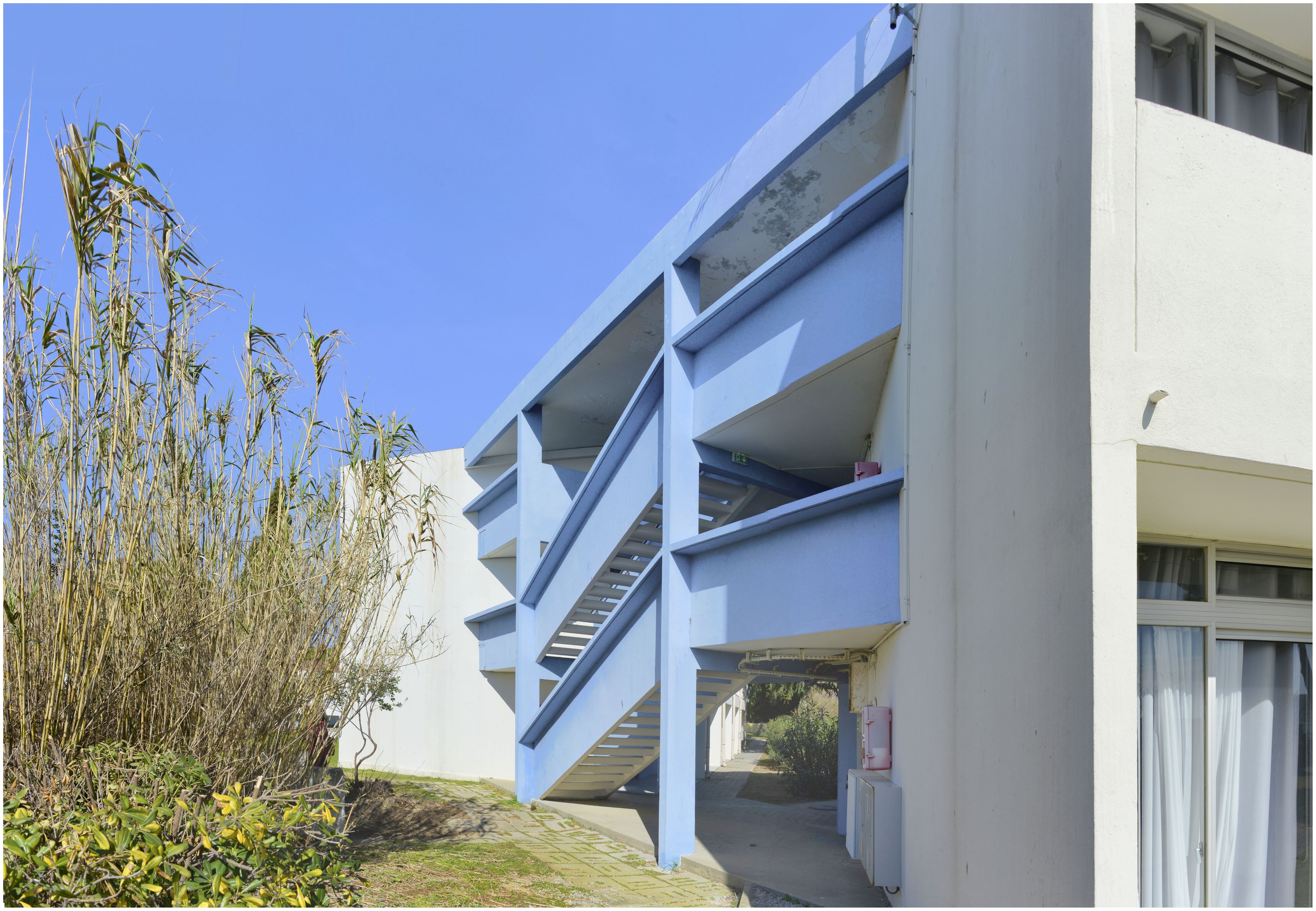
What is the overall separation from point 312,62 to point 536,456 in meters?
7.17

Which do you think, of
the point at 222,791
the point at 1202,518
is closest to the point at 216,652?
the point at 222,791

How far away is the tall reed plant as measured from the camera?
4527mm

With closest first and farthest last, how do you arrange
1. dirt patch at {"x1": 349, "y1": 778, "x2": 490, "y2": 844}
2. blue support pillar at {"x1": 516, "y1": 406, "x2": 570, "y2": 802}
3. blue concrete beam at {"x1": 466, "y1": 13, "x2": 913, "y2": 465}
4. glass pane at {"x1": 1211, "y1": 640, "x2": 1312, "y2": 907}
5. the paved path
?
1. glass pane at {"x1": 1211, "y1": 640, "x2": 1312, "y2": 907}
2. blue concrete beam at {"x1": 466, "y1": 13, "x2": 913, "y2": 465}
3. the paved path
4. dirt patch at {"x1": 349, "y1": 778, "x2": 490, "y2": 844}
5. blue support pillar at {"x1": 516, "y1": 406, "x2": 570, "y2": 802}

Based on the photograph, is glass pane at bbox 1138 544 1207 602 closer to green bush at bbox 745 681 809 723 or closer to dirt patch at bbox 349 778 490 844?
dirt patch at bbox 349 778 490 844

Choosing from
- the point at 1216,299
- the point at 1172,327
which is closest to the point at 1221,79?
the point at 1216,299

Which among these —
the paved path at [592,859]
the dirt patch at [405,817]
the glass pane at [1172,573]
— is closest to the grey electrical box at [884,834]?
the paved path at [592,859]

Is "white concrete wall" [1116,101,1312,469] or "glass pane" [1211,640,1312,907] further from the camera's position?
"glass pane" [1211,640,1312,907]

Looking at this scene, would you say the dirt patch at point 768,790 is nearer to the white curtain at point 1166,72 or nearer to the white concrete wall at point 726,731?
the white concrete wall at point 726,731

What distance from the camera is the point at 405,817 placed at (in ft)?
35.6

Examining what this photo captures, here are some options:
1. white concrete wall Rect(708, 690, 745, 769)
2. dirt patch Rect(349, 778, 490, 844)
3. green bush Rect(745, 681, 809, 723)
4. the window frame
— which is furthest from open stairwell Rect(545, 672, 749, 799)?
green bush Rect(745, 681, 809, 723)

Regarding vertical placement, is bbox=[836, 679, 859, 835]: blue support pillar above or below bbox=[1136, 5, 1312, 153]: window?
below

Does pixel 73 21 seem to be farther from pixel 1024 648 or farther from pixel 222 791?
pixel 1024 648

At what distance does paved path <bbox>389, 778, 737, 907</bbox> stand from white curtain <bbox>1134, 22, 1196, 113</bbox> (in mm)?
6890

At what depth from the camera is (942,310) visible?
5.80 meters
